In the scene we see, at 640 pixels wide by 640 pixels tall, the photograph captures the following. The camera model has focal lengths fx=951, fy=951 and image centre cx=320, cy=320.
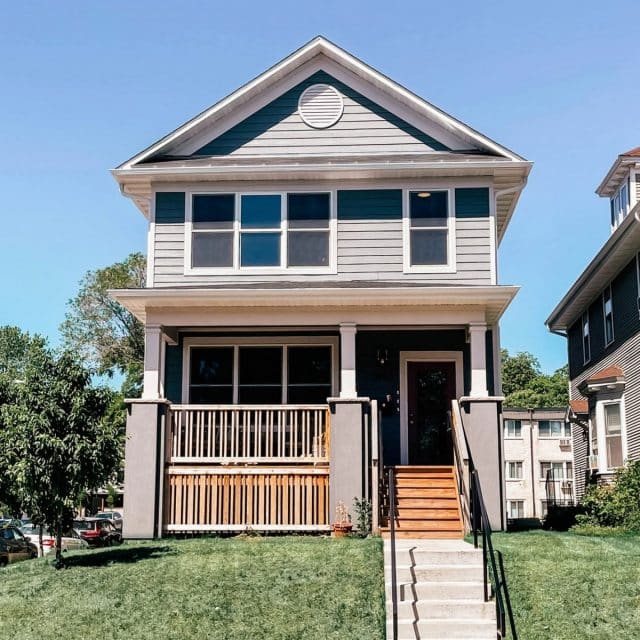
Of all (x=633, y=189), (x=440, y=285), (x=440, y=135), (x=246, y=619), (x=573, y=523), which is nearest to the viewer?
(x=246, y=619)

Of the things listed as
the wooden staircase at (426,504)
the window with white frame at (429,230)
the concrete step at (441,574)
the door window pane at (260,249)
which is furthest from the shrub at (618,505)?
the door window pane at (260,249)

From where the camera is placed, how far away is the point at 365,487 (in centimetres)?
1509

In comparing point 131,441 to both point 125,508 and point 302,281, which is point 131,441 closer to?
point 125,508

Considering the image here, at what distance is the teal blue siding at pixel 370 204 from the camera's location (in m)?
17.3

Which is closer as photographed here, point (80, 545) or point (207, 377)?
point (207, 377)

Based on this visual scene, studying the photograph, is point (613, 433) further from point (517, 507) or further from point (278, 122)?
point (517, 507)

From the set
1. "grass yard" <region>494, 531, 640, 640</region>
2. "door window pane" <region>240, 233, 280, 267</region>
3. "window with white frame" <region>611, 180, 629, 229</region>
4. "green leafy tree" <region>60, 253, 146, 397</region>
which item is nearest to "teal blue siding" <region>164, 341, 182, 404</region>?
"door window pane" <region>240, 233, 280, 267</region>

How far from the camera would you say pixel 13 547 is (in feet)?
76.8

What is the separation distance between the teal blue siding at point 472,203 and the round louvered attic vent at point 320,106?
284 centimetres

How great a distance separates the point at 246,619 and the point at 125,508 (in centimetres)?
535

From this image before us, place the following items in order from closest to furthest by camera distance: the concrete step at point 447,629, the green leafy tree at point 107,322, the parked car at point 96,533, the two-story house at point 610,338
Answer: the concrete step at point 447,629 → the two-story house at point 610,338 → the parked car at point 96,533 → the green leafy tree at point 107,322

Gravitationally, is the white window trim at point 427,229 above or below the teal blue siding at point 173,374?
above

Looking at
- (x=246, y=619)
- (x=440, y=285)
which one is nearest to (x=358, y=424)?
(x=440, y=285)

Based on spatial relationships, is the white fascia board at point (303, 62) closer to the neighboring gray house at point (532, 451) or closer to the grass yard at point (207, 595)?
the grass yard at point (207, 595)
